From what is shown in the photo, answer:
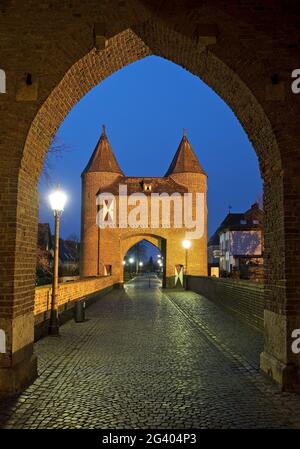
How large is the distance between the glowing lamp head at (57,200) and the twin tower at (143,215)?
22456 mm

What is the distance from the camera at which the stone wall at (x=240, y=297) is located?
1103 centimetres

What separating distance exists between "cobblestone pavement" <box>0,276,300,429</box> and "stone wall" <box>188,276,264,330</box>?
746 mm

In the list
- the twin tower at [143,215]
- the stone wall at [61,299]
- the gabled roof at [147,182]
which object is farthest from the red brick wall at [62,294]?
the gabled roof at [147,182]

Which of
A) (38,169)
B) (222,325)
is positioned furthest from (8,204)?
(222,325)

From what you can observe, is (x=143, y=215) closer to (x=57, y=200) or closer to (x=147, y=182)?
(x=147, y=182)

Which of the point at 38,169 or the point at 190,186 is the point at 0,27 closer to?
the point at 38,169

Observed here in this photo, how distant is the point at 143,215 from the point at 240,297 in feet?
75.1

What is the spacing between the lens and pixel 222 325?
1205 centimetres

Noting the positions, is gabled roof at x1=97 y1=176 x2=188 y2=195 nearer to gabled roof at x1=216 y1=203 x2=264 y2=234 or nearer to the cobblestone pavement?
gabled roof at x1=216 y1=203 x2=264 y2=234

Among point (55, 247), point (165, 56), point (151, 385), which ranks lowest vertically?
point (151, 385)

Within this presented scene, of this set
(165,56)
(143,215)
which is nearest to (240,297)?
(165,56)

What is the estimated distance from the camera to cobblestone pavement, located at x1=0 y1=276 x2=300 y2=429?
4.72 m

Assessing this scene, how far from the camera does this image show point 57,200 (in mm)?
11547

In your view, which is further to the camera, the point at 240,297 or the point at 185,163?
the point at 185,163
